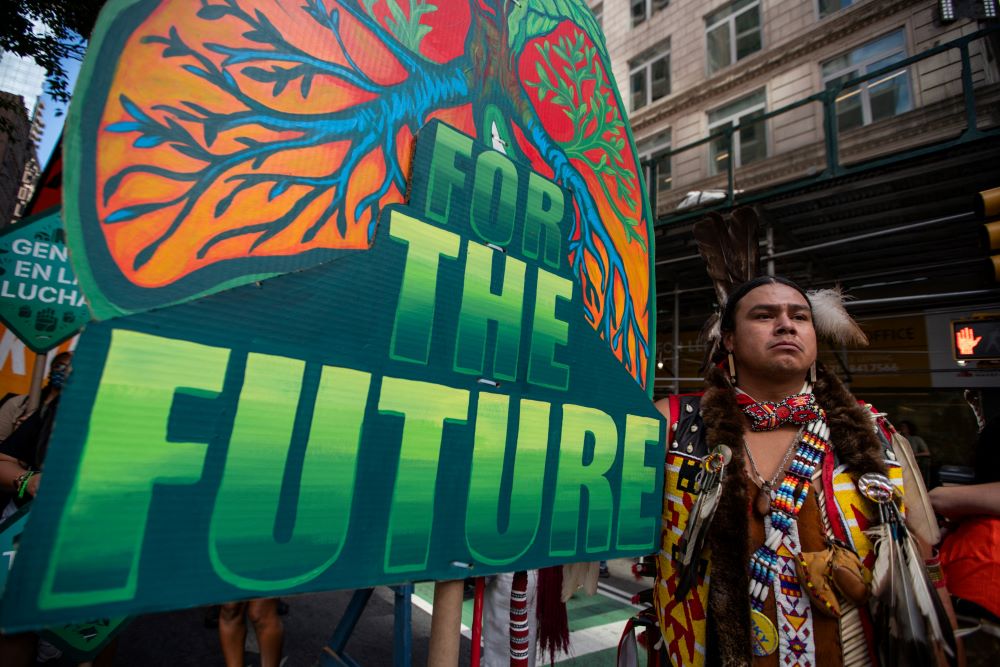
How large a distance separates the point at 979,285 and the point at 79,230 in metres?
9.65

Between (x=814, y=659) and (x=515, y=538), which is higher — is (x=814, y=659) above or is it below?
below

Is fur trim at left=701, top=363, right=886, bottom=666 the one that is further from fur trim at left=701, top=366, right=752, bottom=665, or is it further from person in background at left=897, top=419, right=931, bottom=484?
person in background at left=897, top=419, right=931, bottom=484

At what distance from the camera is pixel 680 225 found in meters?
6.61

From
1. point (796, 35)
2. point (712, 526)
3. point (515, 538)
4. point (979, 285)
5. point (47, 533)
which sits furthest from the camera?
point (796, 35)

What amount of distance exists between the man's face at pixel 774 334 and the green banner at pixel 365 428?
1.91ft

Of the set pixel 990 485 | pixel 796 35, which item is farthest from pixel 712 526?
pixel 796 35

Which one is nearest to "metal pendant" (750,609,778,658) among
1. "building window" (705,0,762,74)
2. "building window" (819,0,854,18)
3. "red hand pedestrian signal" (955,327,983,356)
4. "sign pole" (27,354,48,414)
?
"sign pole" (27,354,48,414)

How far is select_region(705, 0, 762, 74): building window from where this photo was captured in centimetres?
1085

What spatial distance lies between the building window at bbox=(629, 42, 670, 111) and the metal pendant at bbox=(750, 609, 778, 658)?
1403cm

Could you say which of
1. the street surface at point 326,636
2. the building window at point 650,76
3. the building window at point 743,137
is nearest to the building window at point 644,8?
the building window at point 650,76

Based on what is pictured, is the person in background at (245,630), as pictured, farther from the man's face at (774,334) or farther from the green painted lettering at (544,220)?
the man's face at (774,334)

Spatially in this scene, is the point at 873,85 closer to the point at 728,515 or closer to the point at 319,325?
the point at 728,515

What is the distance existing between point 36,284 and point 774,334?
14.4ft

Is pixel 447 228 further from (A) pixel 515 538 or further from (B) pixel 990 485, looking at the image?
(B) pixel 990 485
